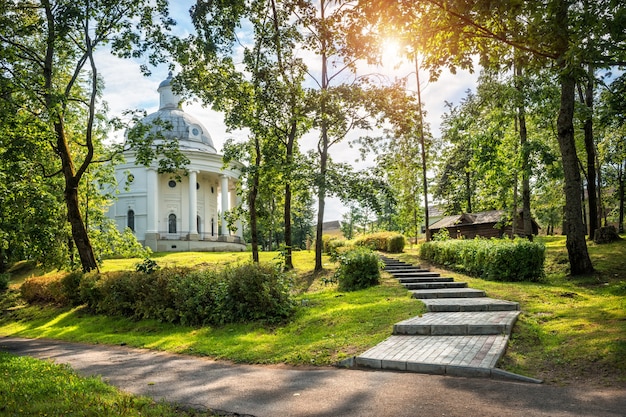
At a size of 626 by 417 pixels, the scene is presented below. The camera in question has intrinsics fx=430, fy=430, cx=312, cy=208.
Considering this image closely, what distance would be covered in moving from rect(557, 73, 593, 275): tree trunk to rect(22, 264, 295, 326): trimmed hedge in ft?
28.5

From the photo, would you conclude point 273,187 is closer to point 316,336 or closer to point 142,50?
point 142,50

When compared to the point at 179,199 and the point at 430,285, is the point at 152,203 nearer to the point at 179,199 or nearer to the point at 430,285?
the point at 179,199

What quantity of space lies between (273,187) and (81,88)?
418 inches

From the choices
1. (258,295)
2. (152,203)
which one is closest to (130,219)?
(152,203)

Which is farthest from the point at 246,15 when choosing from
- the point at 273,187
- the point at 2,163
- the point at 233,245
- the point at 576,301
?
the point at 233,245

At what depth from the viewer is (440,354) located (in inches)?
250

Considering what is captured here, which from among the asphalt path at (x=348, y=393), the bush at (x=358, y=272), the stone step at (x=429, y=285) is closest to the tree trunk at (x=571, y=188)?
the stone step at (x=429, y=285)

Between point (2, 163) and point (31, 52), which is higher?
point (31, 52)

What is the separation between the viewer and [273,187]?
20.8 metres

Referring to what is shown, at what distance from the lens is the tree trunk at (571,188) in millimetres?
12844

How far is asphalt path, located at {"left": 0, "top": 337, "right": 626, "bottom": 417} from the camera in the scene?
14.5 ft

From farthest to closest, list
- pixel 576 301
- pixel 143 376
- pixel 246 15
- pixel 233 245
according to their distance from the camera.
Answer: pixel 233 245 < pixel 246 15 < pixel 576 301 < pixel 143 376

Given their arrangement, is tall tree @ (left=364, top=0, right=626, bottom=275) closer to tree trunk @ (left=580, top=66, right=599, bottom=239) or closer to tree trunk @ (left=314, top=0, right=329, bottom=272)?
tree trunk @ (left=314, top=0, right=329, bottom=272)

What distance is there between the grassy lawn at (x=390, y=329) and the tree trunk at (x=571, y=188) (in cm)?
63
